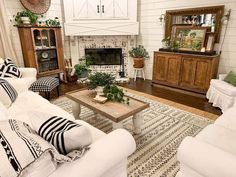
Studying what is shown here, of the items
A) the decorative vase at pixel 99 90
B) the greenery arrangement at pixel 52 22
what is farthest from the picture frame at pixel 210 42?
the greenery arrangement at pixel 52 22

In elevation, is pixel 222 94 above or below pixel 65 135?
below

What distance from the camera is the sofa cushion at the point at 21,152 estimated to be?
0.83 m

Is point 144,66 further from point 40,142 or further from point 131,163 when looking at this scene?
point 40,142

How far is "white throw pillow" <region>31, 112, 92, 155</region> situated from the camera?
997 millimetres

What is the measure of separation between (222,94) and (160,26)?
230 cm

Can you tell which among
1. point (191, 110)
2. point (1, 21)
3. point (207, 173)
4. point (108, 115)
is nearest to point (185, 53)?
point (191, 110)

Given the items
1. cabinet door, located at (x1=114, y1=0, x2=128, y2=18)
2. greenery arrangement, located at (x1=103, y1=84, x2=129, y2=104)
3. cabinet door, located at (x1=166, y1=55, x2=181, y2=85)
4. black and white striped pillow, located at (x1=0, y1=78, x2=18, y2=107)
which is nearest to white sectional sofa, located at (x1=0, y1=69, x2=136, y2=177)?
greenery arrangement, located at (x1=103, y1=84, x2=129, y2=104)

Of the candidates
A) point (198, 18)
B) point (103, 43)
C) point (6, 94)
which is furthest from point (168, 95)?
point (6, 94)

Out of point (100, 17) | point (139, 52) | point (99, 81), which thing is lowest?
point (99, 81)

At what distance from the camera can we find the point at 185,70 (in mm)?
3855

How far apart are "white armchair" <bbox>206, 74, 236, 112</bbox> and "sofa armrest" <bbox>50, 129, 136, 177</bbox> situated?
2328 mm

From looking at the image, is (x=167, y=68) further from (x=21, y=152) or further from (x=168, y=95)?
(x=21, y=152)

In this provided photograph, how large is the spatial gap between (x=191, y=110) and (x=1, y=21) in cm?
→ 396

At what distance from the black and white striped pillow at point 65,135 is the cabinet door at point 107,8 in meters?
4.10
